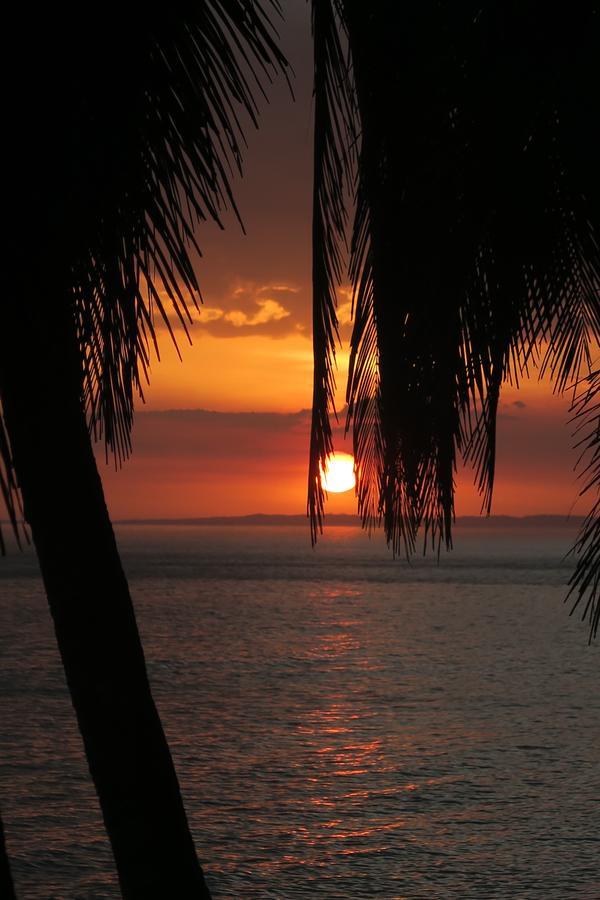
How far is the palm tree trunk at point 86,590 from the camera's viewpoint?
302 centimetres

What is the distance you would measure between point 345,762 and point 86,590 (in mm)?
21650

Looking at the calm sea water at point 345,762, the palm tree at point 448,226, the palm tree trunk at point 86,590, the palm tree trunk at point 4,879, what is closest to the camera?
the palm tree trunk at point 4,879

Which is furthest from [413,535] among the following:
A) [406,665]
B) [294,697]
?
[406,665]

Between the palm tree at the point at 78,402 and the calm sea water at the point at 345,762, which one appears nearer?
the palm tree at the point at 78,402

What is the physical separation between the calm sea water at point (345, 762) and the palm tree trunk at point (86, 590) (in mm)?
11943

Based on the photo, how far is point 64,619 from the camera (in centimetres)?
305

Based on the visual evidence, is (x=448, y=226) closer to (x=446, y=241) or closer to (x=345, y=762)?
(x=446, y=241)

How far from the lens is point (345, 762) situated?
2375 cm

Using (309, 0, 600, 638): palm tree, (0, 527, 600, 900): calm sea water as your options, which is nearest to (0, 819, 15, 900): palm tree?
(309, 0, 600, 638): palm tree

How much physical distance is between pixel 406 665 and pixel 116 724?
133 feet

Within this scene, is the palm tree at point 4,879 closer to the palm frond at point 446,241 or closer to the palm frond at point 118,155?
the palm frond at point 118,155

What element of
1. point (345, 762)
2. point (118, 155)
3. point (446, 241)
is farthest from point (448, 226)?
point (345, 762)

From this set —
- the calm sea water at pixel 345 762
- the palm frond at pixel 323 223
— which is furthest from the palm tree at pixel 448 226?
the calm sea water at pixel 345 762

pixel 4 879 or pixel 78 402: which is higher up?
pixel 78 402
